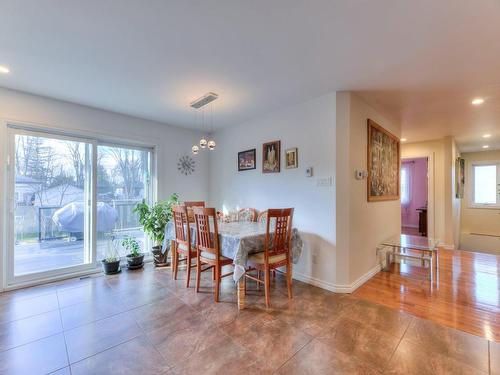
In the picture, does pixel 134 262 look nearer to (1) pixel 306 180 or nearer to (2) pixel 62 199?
(2) pixel 62 199

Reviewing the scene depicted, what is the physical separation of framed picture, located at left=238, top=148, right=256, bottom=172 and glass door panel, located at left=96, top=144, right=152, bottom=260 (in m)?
1.69

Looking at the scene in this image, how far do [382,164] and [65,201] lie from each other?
4.89 meters

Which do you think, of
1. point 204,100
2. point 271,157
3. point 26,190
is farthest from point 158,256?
point 204,100

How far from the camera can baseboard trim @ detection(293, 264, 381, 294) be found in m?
2.92

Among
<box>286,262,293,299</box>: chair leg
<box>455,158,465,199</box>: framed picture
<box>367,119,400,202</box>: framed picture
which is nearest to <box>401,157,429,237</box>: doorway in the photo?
<box>455,158,465,199</box>: framed picture

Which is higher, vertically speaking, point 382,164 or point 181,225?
point 382,164

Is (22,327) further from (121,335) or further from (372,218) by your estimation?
(372,218)

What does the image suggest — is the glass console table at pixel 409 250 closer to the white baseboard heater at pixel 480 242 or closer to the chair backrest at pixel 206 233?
the chair backrest at pixel 206 233

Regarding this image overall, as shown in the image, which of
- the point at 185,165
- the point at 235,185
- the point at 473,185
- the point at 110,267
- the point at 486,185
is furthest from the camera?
the point at 473,185

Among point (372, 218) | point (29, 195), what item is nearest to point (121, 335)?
point (29, 195)

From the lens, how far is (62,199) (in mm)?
3428

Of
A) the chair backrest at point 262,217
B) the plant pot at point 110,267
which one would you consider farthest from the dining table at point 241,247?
the plant pot at point 110,267

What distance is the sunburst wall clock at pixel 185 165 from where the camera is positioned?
465 centimetres

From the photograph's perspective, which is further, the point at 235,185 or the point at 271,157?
the point at 235,185
